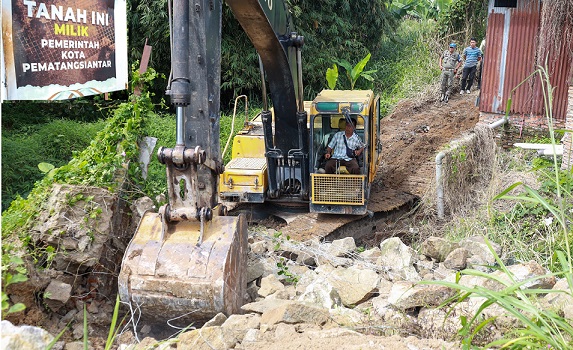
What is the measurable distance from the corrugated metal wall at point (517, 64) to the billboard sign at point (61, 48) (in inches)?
281

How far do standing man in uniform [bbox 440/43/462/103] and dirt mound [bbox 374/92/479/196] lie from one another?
30 cm

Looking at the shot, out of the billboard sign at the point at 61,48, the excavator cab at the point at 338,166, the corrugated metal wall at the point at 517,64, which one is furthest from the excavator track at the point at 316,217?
the billboard sign at the point at 61,48

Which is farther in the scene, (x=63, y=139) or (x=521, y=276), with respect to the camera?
(x=63, y=139)

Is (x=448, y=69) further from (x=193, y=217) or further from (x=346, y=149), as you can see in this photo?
(x=193, y=217)

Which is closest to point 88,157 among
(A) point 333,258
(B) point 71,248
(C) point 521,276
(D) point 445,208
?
(B) point 71,248

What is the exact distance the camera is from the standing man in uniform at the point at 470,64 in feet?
62.2

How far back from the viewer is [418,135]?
16156 millimetres

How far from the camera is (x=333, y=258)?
8.08 meters

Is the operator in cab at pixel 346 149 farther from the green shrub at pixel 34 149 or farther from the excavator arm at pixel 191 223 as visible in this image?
the green shrub at pixel 34 149

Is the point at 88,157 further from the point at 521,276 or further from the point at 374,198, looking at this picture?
the point at 374,198

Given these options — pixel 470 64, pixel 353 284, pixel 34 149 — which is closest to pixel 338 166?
pixel 353 284

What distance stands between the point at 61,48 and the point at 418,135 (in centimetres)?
949

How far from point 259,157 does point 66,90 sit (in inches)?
134

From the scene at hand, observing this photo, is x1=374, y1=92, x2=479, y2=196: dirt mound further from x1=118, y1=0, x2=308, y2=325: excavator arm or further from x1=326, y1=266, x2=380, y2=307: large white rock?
x1=118, y1=0, x2=308, y2=325: excavator arm
